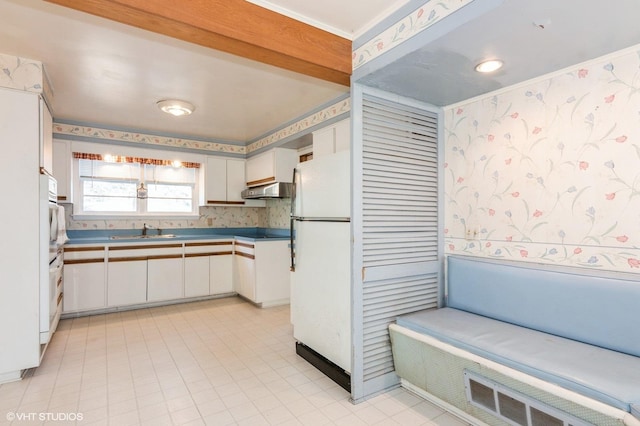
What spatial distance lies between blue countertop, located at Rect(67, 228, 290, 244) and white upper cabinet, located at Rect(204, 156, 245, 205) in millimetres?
518

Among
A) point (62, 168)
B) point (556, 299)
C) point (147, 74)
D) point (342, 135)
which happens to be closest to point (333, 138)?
point (342, 135)

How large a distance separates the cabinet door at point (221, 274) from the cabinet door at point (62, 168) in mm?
1851

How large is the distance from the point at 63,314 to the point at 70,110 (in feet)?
7.57

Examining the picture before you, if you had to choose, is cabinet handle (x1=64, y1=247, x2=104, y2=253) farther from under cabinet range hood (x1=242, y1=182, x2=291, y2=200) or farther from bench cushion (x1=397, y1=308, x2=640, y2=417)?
bench cushion (x1=397, y1=308, x2=640, y2=417)

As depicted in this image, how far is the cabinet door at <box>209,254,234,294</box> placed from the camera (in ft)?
14.9

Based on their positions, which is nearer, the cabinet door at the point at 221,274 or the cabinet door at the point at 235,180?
the cabinet door at the point at 221,274

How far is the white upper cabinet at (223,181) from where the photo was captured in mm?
4801

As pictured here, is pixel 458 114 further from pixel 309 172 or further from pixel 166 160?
pixel 166 160

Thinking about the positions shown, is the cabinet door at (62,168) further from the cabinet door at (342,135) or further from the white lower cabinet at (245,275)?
the cabinet door at (342,135)

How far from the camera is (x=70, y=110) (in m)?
3.57

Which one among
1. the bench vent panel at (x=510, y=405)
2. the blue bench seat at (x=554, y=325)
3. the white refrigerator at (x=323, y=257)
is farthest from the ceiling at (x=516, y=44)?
the bench vent panel at (x=510, y=405)

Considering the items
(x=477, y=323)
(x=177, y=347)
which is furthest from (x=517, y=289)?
(x=177, y=347)

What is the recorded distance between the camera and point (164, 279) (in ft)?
13.7

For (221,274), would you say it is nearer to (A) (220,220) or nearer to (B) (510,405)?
(A) (220,220)
